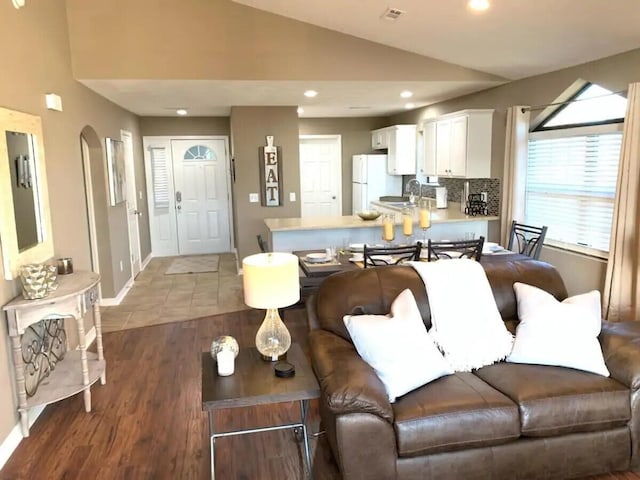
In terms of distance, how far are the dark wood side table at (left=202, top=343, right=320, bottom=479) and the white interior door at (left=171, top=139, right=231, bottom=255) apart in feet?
20.6

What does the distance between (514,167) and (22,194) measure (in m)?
4.36

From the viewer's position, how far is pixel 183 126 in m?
8.21

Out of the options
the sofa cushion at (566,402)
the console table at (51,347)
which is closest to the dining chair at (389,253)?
the sofa cushion at (566,402)

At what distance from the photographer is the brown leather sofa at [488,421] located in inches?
87.4

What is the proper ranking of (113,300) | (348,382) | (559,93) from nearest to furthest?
(348,382)
(559,93)
(113,300)

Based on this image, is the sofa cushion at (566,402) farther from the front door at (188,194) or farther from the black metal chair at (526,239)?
the front door at (188,194)

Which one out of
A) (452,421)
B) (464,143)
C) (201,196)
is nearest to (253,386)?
(452,421)

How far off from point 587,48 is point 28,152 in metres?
4.15

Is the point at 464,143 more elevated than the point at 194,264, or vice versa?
the point at 464,143

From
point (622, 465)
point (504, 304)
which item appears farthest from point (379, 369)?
point (622, 465)

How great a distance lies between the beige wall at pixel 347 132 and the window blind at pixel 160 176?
7.91ft

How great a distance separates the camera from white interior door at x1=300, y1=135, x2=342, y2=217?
29.3 feet

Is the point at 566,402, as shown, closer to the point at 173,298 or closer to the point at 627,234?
the point at 627,234

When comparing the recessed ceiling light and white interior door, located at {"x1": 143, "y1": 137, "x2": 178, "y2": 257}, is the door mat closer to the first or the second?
white interior door, located at {"x1": 143, "y1": 137, "x2": 178, "y2": 257}
